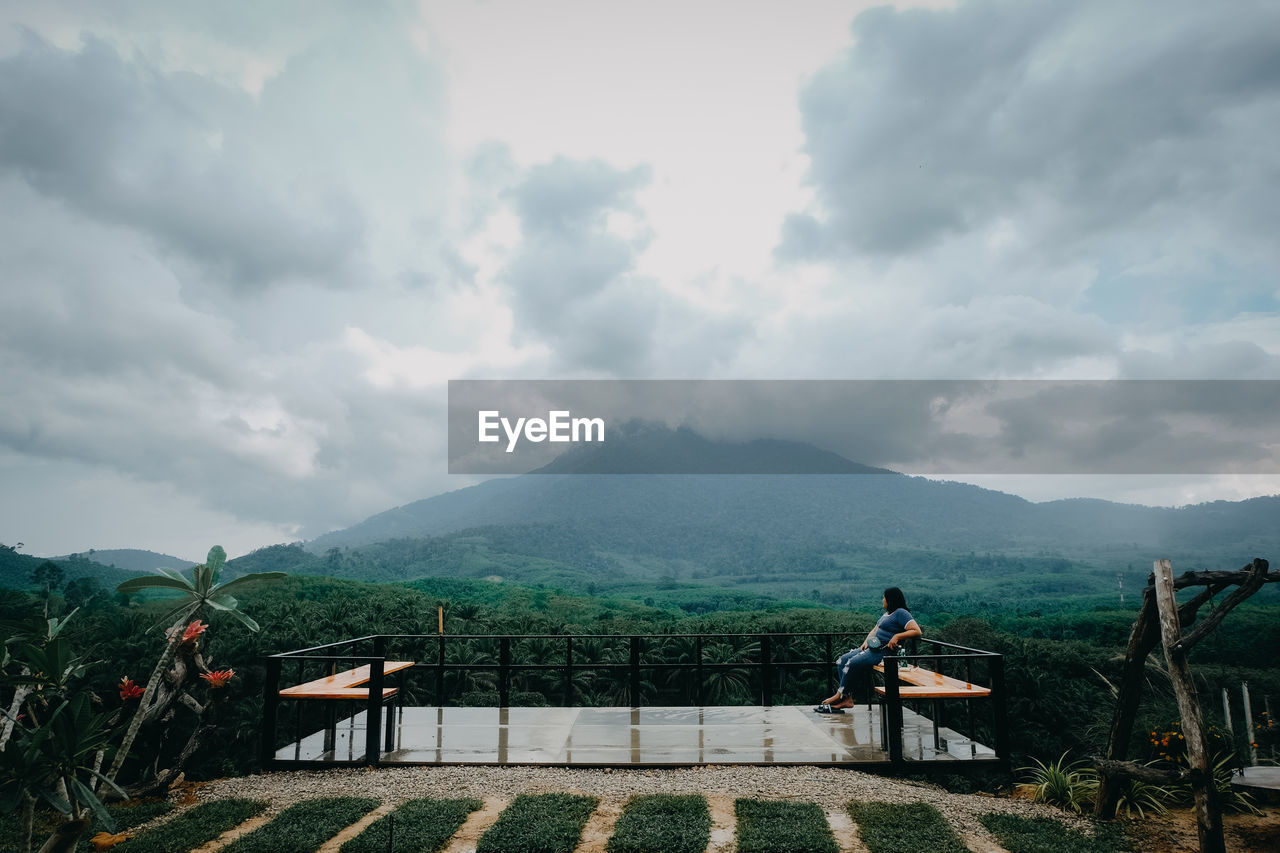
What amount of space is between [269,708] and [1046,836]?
6591 mm

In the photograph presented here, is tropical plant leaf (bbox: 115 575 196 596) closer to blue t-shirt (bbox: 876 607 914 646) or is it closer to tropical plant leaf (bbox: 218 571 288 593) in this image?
tropical plant leaf (bbox: 218 571 288 593)

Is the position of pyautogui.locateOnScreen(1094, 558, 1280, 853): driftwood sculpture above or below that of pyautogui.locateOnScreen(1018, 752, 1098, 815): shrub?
above

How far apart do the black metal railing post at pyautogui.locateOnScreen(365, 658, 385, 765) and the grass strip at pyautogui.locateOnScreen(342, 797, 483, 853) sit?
1081mm

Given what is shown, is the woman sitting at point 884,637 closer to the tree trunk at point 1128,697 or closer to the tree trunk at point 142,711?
the tree trunk at point 1128,697

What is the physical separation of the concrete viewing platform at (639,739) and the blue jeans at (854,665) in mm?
497

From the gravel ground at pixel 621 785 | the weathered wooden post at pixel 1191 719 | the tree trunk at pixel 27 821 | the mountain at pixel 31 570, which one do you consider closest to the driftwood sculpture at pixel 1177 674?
the weathered wooden post at pixel 1191 719

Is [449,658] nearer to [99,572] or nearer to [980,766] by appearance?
[980,766]

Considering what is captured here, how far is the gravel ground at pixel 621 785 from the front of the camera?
19.2ft

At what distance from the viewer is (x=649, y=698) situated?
17.4 metres

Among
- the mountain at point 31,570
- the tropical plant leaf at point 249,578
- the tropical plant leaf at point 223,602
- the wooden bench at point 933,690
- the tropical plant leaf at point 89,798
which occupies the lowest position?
the mountain at point 31,570

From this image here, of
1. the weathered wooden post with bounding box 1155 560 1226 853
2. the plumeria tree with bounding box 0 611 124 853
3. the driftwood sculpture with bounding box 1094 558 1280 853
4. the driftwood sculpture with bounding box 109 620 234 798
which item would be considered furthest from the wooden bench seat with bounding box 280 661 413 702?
the weathered wooden post with bounding box 1155 560 1226 853

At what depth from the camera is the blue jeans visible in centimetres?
715

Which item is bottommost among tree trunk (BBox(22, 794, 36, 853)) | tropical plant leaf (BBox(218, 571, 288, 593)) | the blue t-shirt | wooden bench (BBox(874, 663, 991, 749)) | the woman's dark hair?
wooden bench (BBox(874, 663, 991, 749))

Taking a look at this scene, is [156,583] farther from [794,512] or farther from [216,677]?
[794,512]
